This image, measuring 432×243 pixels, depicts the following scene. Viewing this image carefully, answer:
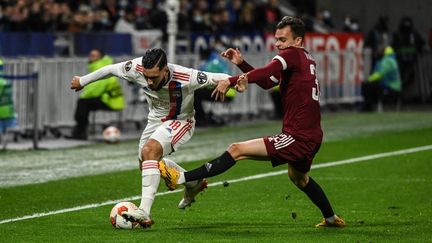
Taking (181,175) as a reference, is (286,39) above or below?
above

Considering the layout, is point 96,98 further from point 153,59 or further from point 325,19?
point 325,19

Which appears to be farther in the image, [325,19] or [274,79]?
[325,19]

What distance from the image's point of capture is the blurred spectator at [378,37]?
34906mm

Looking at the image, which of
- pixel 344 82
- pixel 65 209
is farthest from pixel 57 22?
pixel 65 209

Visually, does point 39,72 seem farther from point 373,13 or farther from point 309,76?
point 373,13

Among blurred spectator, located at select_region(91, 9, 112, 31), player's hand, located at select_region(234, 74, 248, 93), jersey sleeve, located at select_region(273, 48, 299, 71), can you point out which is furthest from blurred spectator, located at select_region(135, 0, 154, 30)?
player's hand, located at select_region(234, 74, 248, 93)

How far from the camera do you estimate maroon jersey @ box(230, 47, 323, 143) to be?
11.8 metres

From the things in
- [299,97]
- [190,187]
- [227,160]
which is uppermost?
[299,97]

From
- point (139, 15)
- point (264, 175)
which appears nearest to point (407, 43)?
point (139, 15)

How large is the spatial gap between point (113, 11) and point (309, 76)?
756 inches

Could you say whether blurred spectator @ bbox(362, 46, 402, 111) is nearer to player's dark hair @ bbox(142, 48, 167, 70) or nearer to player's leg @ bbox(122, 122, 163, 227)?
player's leg @ bbox(122, 122, 163, 227)

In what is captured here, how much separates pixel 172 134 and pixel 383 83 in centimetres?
2046

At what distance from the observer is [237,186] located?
54.2 feet

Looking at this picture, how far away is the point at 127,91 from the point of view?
26.6 m
